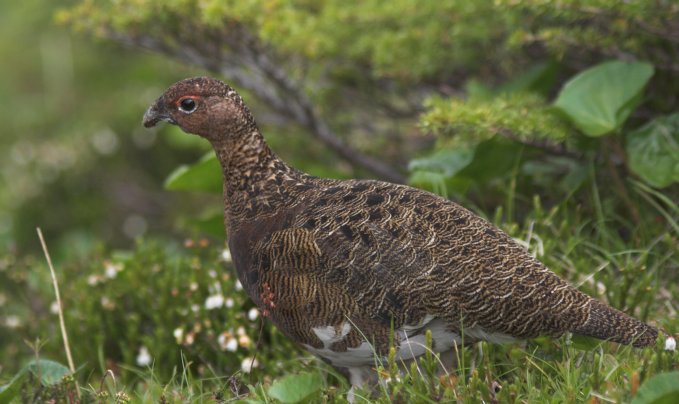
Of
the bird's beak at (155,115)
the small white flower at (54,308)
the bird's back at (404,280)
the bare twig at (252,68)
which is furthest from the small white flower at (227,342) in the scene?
the bare twig at (252,68)

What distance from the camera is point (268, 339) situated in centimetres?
425

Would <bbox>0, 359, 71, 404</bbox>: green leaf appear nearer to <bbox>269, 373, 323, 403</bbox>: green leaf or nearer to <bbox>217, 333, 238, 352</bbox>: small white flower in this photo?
<bbox>217, 333, 238, 352</bbox>: small white flower

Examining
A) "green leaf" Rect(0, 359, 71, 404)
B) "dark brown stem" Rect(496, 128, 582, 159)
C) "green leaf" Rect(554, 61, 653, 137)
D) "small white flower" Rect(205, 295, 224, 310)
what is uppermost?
"green leaf" Rect(554, 61, 653, 137)

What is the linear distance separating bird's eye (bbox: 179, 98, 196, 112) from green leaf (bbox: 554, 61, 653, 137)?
165 cm

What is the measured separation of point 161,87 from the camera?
9078 mm

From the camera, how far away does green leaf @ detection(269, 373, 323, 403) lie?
2.85 meters

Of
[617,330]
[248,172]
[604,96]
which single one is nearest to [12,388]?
[248,172]

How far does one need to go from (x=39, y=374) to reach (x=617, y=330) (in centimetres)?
209

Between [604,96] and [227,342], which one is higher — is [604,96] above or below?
above

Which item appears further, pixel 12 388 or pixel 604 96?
pixel 604 96

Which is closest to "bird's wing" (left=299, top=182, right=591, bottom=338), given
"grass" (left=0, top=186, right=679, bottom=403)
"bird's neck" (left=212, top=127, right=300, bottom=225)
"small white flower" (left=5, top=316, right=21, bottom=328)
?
"grass" (left=0, top=186, right=679, bottom=403)

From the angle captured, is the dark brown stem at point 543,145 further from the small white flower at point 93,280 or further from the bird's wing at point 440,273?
the small white flower at point 93,280

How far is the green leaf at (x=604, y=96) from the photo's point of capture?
13.1 ft

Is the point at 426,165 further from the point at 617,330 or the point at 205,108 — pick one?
the point at 617,330
